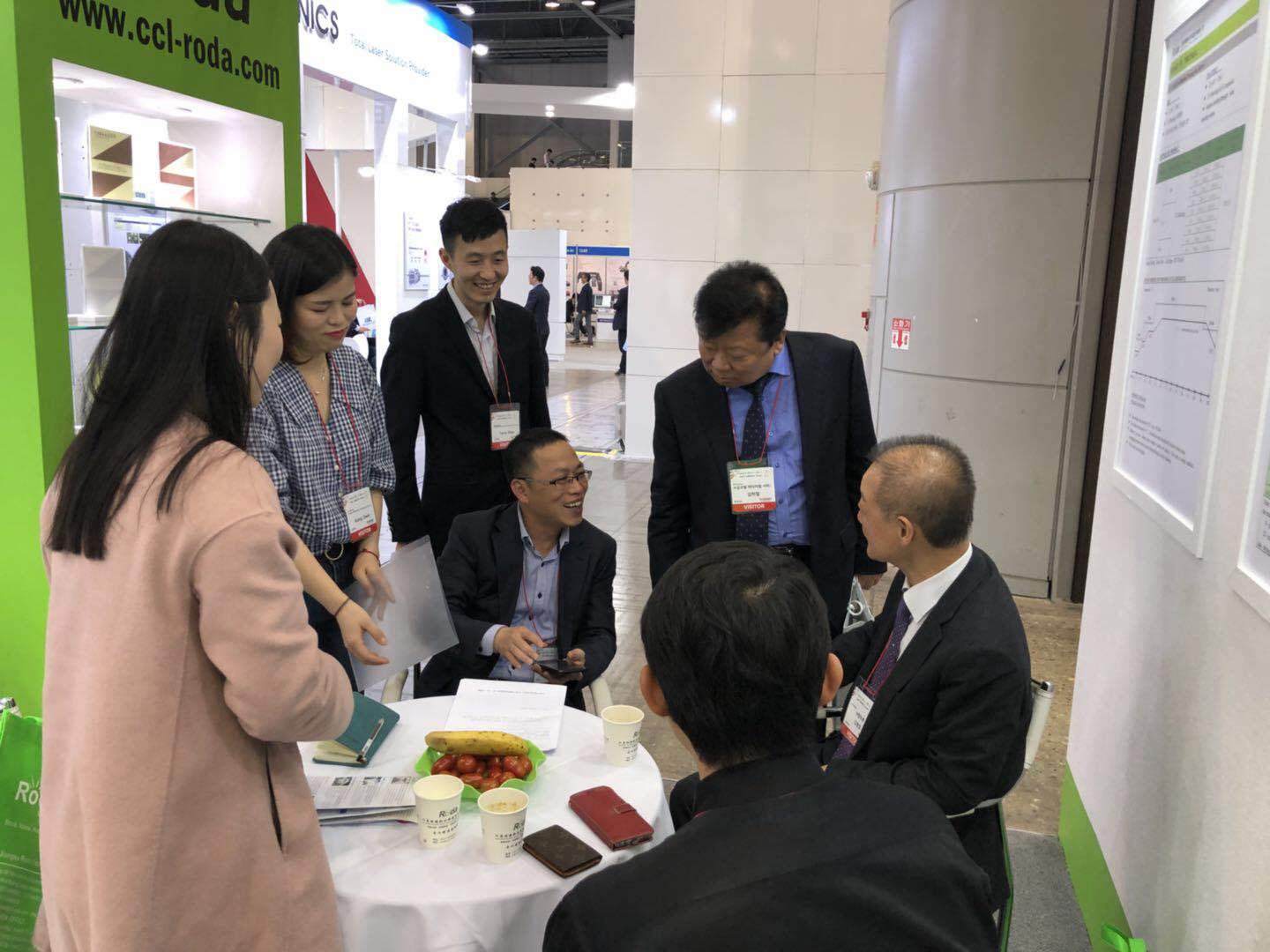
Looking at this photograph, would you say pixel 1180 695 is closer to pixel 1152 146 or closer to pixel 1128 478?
pixel 1128 478

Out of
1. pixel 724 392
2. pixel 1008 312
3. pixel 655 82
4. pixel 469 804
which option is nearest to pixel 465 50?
pixel 655 82

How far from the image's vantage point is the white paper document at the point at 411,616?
2.11m

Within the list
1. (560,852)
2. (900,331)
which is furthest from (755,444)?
(900,331)

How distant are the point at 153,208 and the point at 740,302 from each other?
1454 mm

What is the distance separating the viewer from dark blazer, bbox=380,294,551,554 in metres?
2.77

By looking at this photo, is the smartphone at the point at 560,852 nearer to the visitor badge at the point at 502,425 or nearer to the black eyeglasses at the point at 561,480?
the black eyeglasses at the point at 561,480

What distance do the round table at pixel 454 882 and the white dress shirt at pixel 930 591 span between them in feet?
2.06

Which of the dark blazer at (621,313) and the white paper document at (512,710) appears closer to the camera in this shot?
the white paper document at (512,710)

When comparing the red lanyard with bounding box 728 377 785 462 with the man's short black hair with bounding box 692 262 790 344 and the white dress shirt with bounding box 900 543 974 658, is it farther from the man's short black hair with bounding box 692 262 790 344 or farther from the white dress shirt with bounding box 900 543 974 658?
the white dress shirt with bounding box 900 543 974 658

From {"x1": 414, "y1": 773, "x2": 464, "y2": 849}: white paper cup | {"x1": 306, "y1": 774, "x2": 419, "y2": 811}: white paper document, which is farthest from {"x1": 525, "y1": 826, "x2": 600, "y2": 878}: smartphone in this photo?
{"x1": 306, "y1": 774, "x2": 419, "y2": 811}: white paper document

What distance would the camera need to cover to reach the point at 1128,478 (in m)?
2.32

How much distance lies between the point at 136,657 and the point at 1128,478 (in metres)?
2.14

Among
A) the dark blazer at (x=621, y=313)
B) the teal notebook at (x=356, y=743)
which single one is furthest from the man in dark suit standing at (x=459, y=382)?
the dark blazer at (x=621, y=313)

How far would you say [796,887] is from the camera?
91cm
